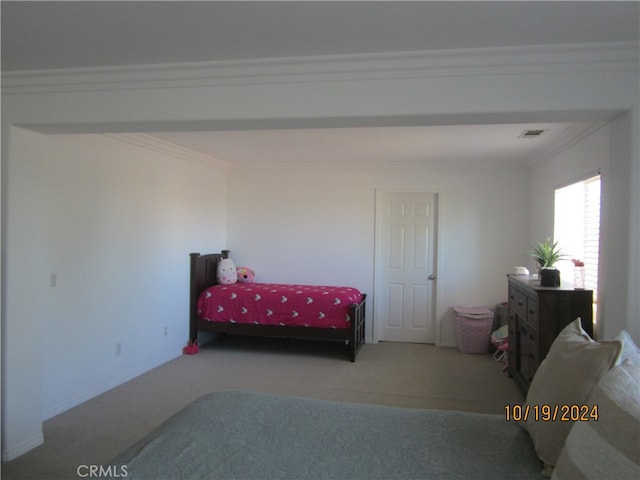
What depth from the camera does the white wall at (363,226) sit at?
17.8 ft

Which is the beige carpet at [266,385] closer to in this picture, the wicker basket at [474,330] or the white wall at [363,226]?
the wicker basket at [474,330]

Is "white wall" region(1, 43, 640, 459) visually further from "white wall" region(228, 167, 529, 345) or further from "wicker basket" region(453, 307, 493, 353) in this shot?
"white wall" region(228, 167, 529, 345)

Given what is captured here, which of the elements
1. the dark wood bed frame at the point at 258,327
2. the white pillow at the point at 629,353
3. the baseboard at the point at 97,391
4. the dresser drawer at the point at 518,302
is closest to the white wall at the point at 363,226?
the dark wood bed frame at the point at 258,327

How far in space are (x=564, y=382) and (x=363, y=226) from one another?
433 centimetres

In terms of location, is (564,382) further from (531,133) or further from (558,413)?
(531,133)

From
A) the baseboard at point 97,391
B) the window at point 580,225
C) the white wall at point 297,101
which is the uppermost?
the white wall at point 297,101

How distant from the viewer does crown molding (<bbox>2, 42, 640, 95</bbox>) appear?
2037mm

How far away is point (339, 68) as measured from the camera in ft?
7.30

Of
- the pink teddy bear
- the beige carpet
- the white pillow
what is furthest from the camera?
the pink teddy bear

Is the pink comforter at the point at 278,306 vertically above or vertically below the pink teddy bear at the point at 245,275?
below

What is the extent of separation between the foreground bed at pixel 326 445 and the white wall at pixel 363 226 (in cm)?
390

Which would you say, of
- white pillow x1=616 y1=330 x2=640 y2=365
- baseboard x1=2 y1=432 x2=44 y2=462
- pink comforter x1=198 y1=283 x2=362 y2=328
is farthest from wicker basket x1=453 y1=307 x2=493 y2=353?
baseboard x1=2 y1=432 x2=44 y2=462

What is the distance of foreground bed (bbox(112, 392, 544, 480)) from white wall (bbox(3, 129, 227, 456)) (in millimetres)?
1643

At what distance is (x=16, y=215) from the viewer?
261 cm
